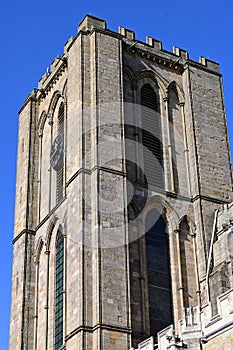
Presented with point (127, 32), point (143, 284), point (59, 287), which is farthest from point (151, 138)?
point (59, 287)

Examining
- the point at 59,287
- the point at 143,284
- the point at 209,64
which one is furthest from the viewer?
the point at 209,64

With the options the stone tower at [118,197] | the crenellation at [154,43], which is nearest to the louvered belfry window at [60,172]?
the stone tower at [118,197]

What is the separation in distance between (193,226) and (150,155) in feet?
9.97

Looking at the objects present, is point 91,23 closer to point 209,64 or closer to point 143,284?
point 209,64

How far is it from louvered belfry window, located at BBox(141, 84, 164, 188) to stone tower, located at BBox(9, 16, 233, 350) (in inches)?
1.9

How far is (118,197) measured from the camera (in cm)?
2620

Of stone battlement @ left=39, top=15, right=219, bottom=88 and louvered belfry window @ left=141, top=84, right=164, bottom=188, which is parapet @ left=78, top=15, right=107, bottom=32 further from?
louvered belfry window @ left=141, top=84, right=164, bottom=188

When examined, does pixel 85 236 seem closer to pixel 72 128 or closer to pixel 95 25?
pixel 72 128

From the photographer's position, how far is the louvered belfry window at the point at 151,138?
93.4 feet

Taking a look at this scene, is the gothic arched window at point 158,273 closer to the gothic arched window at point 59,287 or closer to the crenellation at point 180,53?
the gothic arched window at point 59,287

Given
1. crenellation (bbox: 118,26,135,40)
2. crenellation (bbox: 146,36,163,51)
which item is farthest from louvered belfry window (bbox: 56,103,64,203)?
crenellation (bbox: 146,36,163,51)

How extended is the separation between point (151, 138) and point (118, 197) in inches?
155

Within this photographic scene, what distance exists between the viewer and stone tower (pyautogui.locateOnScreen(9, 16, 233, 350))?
24.8m

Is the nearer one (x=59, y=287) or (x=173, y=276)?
(x=173, y=276)
